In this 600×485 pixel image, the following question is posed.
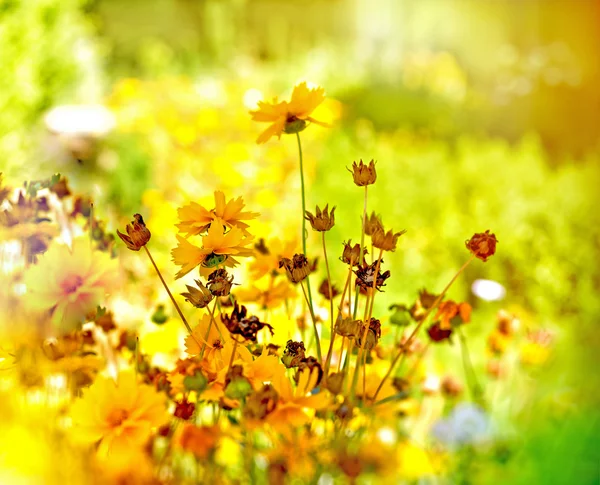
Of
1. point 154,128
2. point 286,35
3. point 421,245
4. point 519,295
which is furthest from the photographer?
point 286,35

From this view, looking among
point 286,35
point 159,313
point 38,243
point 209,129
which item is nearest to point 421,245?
point 209,129

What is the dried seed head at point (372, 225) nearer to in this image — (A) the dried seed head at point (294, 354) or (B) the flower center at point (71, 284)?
(A) the dried seed head at point (294, 354)

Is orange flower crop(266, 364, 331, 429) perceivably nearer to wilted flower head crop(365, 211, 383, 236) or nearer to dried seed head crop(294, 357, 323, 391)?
dried seed head crop(294, 357, 323, 391)

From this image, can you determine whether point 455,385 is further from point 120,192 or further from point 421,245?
point 120,192

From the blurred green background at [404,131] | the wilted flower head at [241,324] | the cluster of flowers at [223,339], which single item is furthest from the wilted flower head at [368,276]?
the blurred green background at [404,131]

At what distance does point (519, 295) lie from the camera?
2709 mm

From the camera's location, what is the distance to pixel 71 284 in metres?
0.71

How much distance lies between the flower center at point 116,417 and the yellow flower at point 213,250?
0.49ft

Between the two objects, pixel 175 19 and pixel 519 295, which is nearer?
pixel 519 295

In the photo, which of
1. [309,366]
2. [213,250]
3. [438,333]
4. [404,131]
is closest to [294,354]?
[309,366]

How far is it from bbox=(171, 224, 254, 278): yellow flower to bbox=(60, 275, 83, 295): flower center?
0.38ft

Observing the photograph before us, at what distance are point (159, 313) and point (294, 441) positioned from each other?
315 mm

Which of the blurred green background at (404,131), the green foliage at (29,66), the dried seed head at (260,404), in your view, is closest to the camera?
the dried seed head at (260,404)

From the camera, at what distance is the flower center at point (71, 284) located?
0.71 meters
